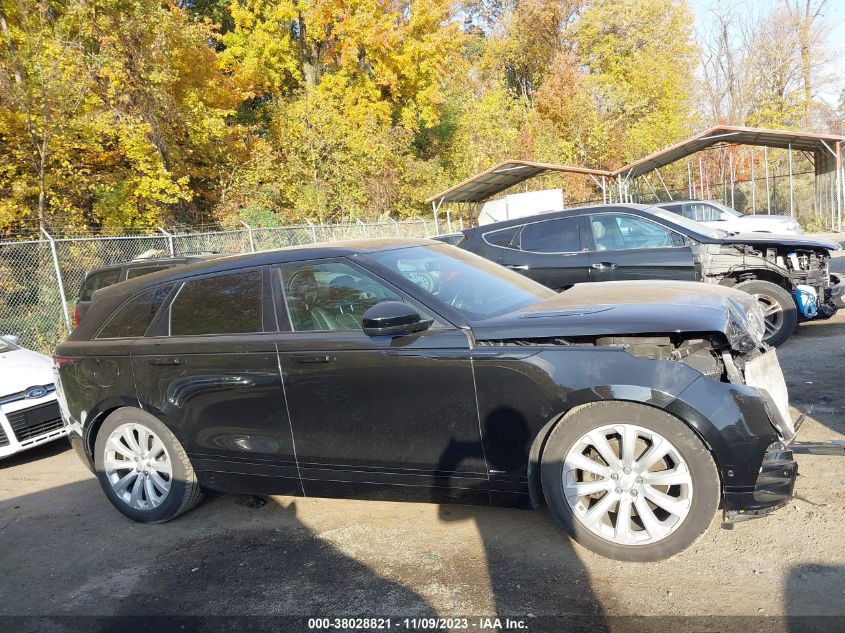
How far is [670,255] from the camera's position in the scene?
743 cm

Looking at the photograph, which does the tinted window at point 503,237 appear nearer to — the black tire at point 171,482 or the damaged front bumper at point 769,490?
the black tire at point 171,482

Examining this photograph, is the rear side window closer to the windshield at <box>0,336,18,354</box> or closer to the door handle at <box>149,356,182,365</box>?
the windshield at <box>0,336,18,354</box>

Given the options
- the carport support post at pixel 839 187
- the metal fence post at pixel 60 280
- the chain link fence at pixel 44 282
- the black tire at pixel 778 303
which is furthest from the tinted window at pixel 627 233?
the carport support post at pixel 839 187

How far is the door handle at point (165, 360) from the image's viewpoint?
13.4ft

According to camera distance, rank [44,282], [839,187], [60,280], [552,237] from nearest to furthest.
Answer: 1. [552,237]
2. [60,280]
3. [44,282]
4. [839,187]

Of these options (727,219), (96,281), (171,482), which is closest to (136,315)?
(171,482)

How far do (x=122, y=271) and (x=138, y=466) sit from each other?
4864 mm

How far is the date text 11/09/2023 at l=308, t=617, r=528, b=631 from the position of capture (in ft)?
9.06

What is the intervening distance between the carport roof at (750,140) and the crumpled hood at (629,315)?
18.3 metres

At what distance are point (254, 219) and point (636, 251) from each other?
18.3m

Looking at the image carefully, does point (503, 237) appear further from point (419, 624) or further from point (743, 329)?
point (419, 624)

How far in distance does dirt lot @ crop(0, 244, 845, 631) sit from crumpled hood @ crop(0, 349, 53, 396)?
1.95 meters

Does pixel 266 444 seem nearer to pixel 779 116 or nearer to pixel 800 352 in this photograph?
pixel 800 352

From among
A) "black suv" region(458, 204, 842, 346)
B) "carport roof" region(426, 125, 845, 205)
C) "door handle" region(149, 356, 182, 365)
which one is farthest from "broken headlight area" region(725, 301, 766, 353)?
"carport roof" region(426, 125, 845, 205)
